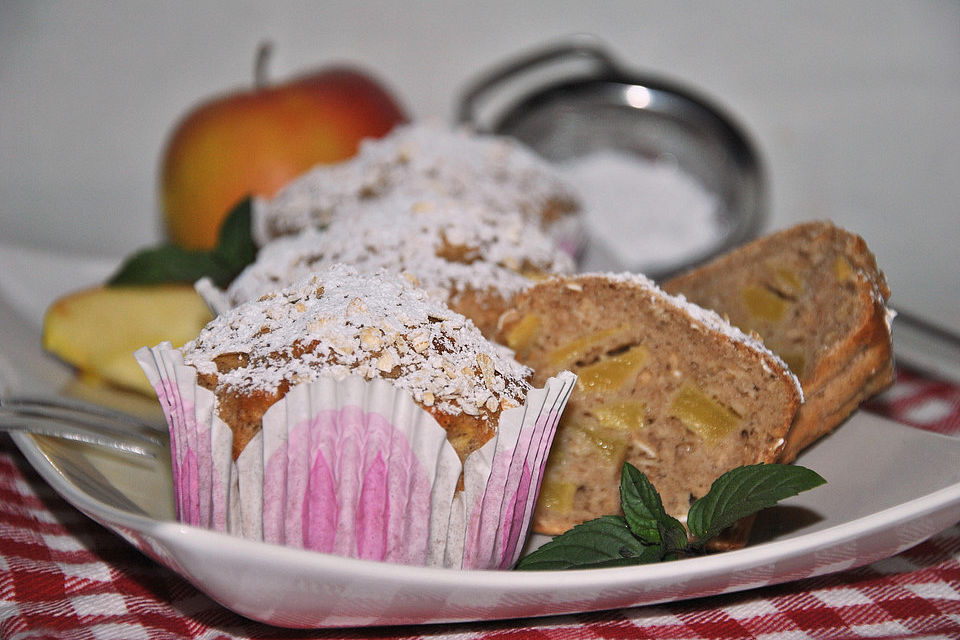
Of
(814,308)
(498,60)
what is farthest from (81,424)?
(498,60)

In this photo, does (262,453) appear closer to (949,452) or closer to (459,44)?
(949,452)

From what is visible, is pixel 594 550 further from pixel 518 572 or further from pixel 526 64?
pixel 526 64

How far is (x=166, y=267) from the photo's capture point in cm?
242

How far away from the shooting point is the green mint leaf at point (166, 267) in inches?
94.7

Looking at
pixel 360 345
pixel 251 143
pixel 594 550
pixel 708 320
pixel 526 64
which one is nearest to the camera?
pixel 360 345

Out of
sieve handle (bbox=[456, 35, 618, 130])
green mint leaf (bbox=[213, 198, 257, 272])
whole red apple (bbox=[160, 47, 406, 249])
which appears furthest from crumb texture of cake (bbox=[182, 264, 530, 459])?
sieve handle (bbox=[456, 35, 618, 130])

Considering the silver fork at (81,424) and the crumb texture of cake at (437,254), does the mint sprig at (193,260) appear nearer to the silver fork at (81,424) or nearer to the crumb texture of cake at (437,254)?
the crumb texture of cake at (437,254)

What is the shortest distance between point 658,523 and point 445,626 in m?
0.40

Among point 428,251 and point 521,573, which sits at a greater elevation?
point 428,251

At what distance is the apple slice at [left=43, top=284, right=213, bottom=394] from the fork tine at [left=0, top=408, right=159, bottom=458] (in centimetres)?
39

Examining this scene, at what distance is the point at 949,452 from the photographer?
5.18 feet

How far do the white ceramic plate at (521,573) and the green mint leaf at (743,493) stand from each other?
3.1 inches

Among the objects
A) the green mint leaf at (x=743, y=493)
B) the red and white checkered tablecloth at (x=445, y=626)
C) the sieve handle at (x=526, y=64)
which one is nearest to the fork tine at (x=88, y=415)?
the red and white checkered tablecloth at (x=445, y=626)

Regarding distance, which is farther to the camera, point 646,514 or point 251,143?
point 251,143
